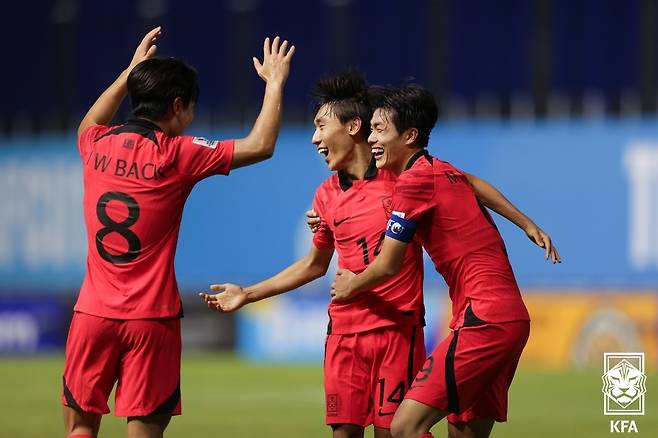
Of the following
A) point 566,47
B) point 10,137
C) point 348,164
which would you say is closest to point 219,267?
point 10,137

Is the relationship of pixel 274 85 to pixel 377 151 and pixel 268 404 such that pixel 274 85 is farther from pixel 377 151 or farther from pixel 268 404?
pixel 268 404

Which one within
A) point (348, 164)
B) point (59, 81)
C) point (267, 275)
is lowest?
point (267, 275)

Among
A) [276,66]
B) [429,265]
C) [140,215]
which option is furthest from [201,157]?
[429,265]

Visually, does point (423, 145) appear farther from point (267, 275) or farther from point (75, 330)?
point (267, 275)

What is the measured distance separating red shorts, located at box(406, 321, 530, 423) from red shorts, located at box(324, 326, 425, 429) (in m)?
0.59

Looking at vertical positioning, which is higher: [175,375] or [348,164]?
[348,164]

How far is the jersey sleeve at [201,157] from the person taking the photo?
6.26m

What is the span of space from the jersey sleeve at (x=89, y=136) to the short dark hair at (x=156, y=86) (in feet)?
0.74

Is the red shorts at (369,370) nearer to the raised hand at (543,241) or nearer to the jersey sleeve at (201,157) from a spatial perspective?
the raised hand at (543,241)

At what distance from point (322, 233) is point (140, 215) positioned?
143 cm

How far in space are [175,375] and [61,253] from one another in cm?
1530

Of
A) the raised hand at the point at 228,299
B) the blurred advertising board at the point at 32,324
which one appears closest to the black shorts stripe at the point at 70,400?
the raised hand at the point at 228,299

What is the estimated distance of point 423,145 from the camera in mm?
6680

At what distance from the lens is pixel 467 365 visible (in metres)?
6.21
